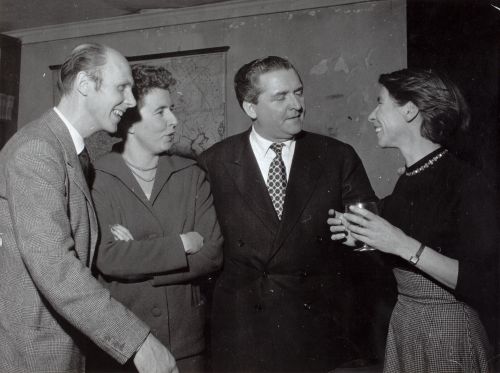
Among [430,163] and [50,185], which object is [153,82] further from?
[430,163]

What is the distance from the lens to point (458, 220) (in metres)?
1.69

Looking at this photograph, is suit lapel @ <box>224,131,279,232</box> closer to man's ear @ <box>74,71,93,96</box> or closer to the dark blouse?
the dark blouse

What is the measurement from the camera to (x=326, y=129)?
3.24 m

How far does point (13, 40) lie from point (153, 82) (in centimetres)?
155

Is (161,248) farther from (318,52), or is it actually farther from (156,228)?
(318,52)

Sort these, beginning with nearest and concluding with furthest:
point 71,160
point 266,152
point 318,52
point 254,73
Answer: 1. point 71,160
2. point 266,152
3. point 254,73
4. point 318,52

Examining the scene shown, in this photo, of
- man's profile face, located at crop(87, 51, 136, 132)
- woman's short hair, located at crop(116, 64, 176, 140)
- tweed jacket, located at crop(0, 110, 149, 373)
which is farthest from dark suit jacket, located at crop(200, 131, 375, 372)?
tweed jacket, located at crop(0, 110, 149, 373)

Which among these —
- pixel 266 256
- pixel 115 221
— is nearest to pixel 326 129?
pixel 266 256

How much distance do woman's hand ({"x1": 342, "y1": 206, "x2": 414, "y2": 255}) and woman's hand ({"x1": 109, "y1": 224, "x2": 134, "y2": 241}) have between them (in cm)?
92

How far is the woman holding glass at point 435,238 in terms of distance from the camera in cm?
164

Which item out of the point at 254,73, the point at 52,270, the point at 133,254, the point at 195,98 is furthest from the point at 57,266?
the point at 195,98

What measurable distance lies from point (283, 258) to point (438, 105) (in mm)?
946

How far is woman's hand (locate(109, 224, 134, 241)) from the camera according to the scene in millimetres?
1950

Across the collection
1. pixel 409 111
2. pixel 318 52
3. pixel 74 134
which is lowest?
pixel 74 134
